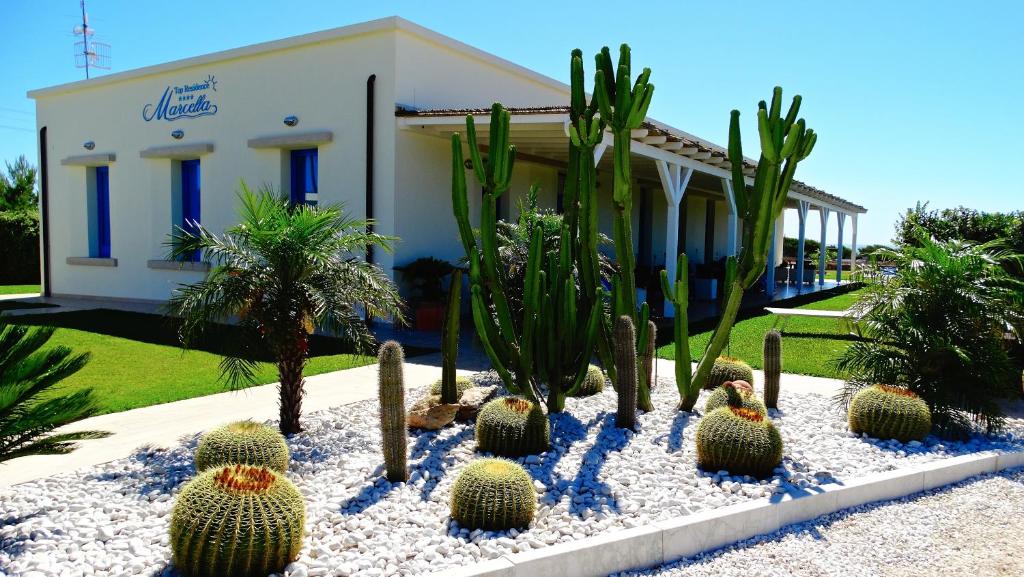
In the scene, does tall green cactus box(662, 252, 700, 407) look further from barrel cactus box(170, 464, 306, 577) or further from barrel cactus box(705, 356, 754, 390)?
barrel cactus box(170, 464, 306, 577)

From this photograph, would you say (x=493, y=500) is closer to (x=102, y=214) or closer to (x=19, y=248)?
(x=102, y=214)

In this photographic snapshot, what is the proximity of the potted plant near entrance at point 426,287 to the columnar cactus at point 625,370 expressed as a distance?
658 centimetres

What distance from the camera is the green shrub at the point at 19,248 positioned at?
77.5ft

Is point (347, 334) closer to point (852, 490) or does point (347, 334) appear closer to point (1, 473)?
point (1, 473)

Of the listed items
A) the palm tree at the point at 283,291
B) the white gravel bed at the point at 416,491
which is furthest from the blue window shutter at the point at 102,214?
the white gravel bed at the point at 416,491

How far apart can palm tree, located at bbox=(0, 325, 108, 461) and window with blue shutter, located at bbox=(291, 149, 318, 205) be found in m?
9.74

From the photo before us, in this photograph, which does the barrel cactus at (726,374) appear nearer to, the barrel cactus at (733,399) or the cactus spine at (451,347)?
the barrel cactus at (733,399)

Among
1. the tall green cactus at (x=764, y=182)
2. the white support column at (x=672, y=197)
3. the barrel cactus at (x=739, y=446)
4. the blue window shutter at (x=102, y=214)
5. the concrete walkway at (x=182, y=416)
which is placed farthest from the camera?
the blue window shutter at (x=102, y=214)

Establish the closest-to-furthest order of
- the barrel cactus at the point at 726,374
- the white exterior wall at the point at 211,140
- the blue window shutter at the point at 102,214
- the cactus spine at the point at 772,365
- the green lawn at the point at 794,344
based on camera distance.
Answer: the cactus spine at the point at 772,365
the barrel cactus at the point at 726,374
the green lawn at the point at 794,344
the white exterior wall at the point at 211,140
the blue window shutter at the point at 102,214

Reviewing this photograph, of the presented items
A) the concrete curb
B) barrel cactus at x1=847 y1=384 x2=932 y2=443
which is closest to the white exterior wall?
barrel cactus at x1=847 y1=384 x2=932 y2=443

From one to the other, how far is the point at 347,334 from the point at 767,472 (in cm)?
314

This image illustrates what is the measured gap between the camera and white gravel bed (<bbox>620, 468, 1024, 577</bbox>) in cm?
370

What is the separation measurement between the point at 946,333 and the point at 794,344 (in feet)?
17.0

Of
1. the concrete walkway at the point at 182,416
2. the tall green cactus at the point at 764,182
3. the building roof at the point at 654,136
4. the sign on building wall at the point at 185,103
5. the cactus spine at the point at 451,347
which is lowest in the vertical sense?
the concrete walkway at the point at 182,416
